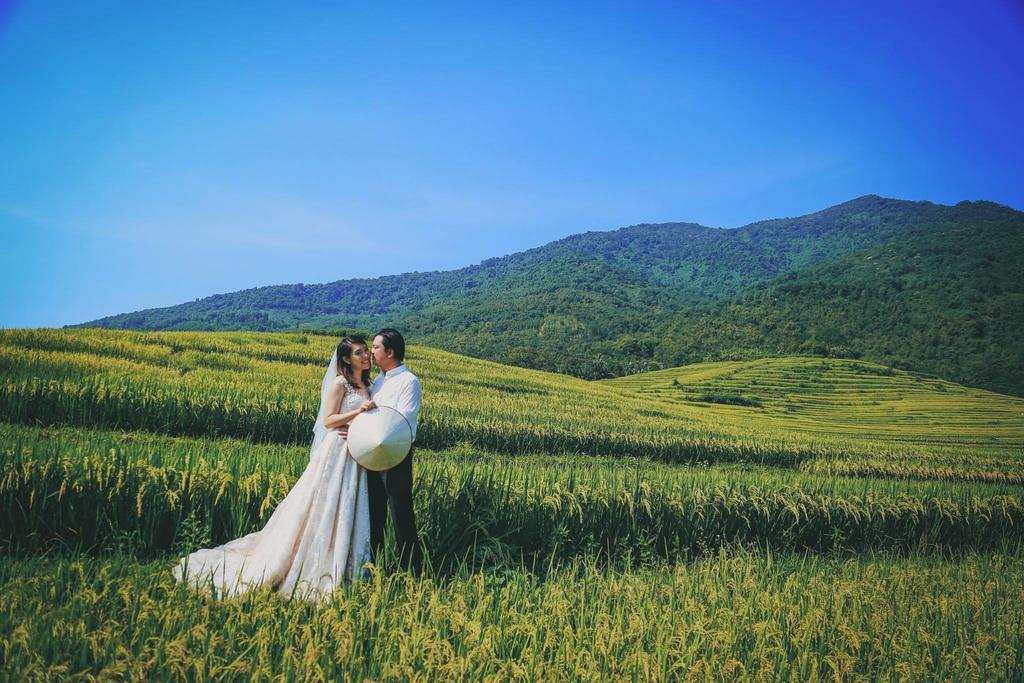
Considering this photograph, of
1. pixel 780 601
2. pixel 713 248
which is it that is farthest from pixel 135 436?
pixel 713 248

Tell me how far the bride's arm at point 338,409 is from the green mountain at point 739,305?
60005 millimetres

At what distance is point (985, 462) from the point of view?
69.7ft

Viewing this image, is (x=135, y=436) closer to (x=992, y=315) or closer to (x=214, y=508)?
(x=214, y=508)

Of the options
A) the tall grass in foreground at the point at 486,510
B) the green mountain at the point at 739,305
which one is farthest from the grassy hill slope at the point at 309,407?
the green mountain at the point at 739,305

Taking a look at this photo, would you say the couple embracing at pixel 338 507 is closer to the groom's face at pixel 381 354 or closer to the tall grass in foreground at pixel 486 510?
the groom's face at pixel 381 354

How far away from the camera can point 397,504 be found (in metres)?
4.57

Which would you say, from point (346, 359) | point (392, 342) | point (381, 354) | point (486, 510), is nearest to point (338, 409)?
point (346, 359)

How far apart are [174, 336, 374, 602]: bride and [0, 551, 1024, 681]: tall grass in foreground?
0.31 metres

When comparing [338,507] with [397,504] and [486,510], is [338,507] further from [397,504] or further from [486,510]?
[486,510]

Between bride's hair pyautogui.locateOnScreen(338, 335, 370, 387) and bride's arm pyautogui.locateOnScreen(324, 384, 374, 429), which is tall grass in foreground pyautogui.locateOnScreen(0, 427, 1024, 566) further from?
bride's hair pyautogui.locateOnScreen(338, 335, 370, 387)

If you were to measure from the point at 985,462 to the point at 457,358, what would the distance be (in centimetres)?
2744

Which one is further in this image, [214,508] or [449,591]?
[214,508]

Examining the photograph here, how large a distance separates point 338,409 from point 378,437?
2.00 feet

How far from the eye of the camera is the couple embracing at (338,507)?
430 centimetres
